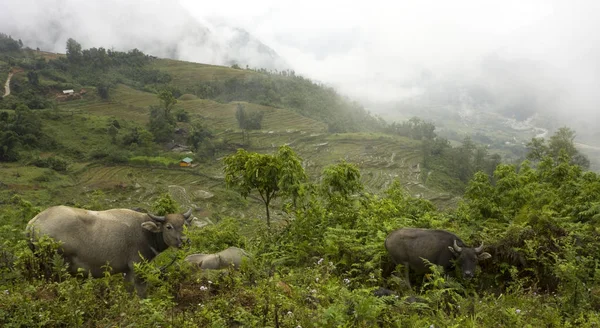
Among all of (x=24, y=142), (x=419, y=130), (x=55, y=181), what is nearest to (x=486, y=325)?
(x=55, y=181)

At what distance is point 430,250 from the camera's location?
636 cm

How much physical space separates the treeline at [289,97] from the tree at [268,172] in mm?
78413

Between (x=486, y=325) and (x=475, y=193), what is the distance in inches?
252

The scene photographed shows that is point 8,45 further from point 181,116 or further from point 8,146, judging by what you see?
point 8,146

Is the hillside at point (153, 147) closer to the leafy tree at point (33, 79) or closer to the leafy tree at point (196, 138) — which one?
the leafy tree at point (33, 79)

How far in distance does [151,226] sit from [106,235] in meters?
0.66

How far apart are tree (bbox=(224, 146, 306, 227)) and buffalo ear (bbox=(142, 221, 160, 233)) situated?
278 centimetres

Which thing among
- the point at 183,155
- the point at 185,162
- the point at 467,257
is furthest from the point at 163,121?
the point at 467,257

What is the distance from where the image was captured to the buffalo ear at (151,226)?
6195 millimetres

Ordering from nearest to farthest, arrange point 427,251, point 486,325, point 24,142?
point 486,325
point 427,251
point 24,142

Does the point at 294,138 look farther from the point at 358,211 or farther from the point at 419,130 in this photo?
the point at 358,211

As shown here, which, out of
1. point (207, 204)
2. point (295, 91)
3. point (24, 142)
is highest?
point (295, 91)

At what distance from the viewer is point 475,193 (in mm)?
9812

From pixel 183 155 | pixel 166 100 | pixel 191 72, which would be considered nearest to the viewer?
pixel 183 155
